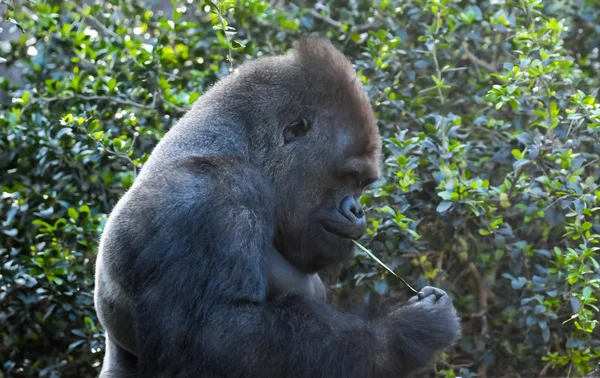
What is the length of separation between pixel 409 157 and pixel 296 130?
3.67ft

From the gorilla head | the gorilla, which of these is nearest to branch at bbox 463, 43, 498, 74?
the gorilla

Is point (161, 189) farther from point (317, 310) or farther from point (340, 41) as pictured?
point (340, 41)

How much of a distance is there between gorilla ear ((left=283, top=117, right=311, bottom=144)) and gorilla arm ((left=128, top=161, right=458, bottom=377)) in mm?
385

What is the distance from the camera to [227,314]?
302 centimetres

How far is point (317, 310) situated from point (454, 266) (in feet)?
6.73

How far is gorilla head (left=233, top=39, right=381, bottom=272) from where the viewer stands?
345 cm

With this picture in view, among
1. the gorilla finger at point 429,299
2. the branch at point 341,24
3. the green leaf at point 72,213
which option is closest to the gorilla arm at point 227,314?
the gorilla finger at point 429,299

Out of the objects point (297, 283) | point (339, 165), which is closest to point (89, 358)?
point (297, 283)

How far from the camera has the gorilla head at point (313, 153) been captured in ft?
11.3

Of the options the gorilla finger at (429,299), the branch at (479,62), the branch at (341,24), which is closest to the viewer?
the gorilla finger at (429,299)

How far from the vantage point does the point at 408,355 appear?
10.4ft

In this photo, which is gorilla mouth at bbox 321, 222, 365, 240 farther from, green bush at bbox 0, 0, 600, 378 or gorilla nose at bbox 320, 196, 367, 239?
green bush at bbox 0, 0, 600, 378

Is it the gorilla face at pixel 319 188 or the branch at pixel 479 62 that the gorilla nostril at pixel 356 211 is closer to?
the gorilla face at pixel 319 188

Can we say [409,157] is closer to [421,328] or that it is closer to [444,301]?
[444,301]
